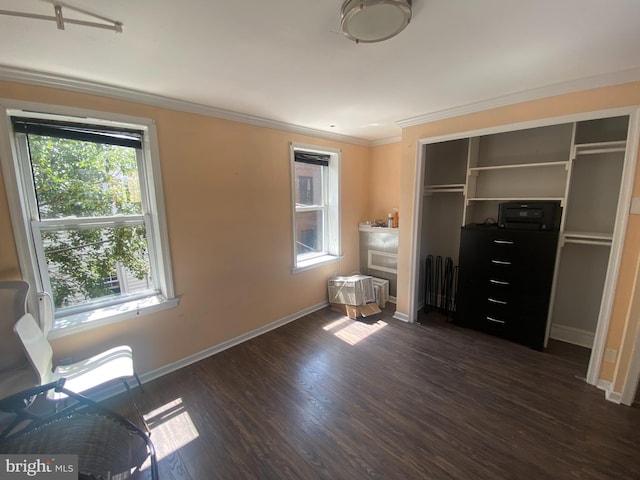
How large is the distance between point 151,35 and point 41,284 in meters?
1.79

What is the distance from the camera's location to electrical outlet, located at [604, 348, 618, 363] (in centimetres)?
199

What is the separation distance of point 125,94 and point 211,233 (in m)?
1.22

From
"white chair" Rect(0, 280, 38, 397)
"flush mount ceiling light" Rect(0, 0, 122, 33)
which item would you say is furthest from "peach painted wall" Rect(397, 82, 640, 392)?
"white chair" Rect(0, 280, 38, 397)

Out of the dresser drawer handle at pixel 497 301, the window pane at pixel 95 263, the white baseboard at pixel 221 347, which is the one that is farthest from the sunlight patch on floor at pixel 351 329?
the window pane at pixel 95 263

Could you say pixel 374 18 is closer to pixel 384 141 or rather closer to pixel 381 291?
pixel 384 141

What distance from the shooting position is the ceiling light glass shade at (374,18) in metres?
1.05

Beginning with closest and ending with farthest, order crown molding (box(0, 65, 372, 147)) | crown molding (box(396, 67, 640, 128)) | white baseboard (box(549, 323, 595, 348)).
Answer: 1. crown molding (box(0, 65, 372, 147))
2. crown molding (box(396, 67, 640, 128))
3. white baseboard (box(549, 323, 595, 348))

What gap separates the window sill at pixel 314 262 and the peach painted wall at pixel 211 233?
9cm

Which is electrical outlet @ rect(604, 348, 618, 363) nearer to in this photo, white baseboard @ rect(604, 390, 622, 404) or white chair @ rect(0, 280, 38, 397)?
white baseboard @ rect(604, 390, 622, 404)

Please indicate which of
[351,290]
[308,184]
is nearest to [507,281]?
[351,290]

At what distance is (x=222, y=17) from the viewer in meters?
1.17

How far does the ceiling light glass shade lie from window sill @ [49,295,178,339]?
92.1 inches

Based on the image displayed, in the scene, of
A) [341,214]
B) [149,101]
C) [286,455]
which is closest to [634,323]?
[286,455]

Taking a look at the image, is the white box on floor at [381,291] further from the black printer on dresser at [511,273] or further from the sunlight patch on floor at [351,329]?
the black printer on dresser at [511,273]
